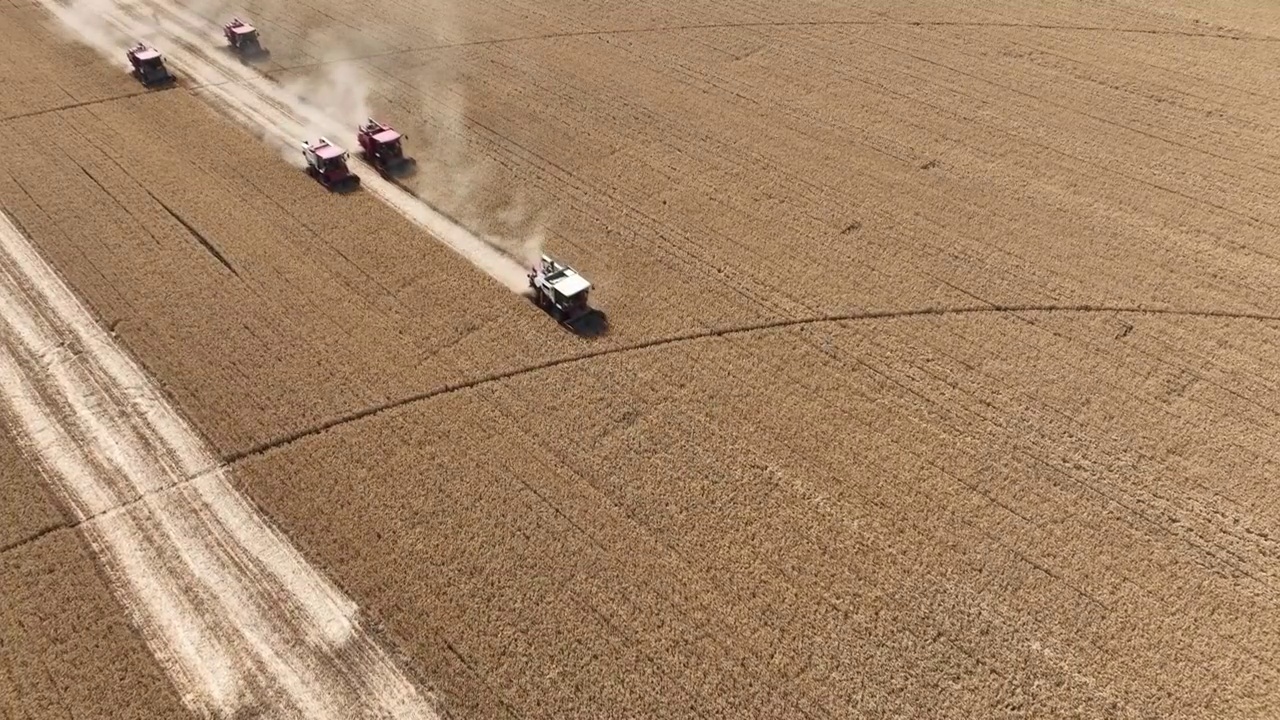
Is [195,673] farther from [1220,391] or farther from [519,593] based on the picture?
[1220,391]

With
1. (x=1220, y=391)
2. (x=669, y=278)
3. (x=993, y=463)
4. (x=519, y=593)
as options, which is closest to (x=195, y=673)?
(x=519, y=593)

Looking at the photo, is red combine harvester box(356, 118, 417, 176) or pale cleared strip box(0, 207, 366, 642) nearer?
pale cleared strip box(0, 207, 366, 642)

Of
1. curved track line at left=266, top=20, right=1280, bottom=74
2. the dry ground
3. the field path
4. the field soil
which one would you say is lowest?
the field soil

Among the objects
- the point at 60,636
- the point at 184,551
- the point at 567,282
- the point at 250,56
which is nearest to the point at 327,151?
the point at 567,282

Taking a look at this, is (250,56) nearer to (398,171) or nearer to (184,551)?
(398,171)

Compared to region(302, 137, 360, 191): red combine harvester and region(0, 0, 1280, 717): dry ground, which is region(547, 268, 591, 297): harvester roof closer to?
region(0, 0, 1280, 717): dry ground

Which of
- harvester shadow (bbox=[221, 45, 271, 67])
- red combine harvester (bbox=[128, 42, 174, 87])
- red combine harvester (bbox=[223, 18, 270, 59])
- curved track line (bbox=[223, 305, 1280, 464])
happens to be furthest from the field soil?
red combine harvester (bbox=[223, 18, 270, 59])

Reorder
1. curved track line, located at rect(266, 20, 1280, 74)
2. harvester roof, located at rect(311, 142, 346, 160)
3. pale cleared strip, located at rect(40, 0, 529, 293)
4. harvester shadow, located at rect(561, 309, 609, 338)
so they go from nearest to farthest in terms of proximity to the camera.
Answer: harvester shadow, located at rect(561, 309, 609, 338), pale cleared strip, located at rect(40, 0, 529, 293), harvester roof, located at rect(311, 142, 346, 160), curved track line, located at rect(266, 20, 1280, 74)

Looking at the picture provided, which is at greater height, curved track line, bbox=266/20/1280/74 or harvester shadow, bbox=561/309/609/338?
curved track line, bbox=266/20/1280/74
